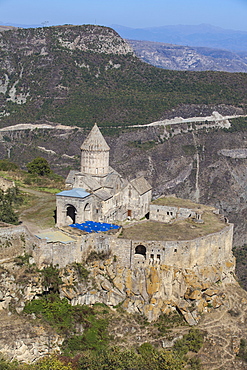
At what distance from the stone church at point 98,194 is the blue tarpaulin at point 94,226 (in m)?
0.89

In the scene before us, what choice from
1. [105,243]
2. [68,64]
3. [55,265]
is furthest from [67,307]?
[68,64]

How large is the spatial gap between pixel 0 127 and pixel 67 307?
7381 cm

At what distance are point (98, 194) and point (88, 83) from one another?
76.3 m

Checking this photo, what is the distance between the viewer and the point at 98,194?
123 feet

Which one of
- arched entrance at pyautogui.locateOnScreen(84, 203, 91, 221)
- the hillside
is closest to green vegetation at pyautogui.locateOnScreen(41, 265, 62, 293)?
arched entrance at pyautogui.locateOnScreen(84, 203, 91, 221)

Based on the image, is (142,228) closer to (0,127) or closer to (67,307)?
(67,307)

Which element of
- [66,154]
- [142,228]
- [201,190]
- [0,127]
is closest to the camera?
[142,228]

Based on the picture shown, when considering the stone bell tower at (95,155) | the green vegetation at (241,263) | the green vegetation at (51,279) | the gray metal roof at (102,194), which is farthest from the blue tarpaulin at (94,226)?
the green vegetation at (241,263)

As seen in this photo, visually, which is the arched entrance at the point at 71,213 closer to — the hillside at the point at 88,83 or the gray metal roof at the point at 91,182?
the gray metal roof at the point at 91,182

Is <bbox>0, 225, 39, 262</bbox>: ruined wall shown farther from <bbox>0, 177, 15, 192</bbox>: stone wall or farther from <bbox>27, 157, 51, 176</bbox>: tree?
<bbox>27, 157, 51, 176</bbox>: tree

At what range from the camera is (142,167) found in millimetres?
82625

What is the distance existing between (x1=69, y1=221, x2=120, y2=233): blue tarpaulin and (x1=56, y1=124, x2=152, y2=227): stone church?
0.89m

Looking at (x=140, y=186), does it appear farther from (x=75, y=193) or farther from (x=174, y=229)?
(x=174, y=229)

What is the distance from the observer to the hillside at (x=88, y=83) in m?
101
